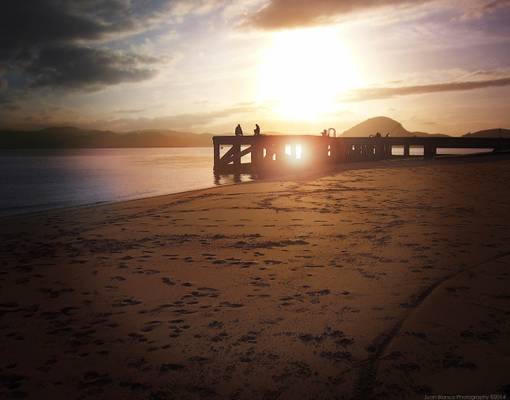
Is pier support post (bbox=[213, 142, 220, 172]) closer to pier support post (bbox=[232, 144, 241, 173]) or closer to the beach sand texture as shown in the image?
pier support post (bbox=[232, 144, 241, 173])

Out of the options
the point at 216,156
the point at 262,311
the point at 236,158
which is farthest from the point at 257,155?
the point at 262,311

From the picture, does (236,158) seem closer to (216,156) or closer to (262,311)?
(216,156)

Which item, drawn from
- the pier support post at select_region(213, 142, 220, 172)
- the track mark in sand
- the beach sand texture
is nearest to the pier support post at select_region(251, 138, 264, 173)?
the pier support post at select_region(213, 142, 220, 172)

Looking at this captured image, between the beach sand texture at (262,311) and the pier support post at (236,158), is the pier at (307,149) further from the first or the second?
the beach sand texture at (262,311)

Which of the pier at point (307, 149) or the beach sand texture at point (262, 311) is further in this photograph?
the pier at point (307, 149)

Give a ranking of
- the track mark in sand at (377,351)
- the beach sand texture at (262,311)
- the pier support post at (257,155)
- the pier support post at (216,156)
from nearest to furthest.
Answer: the track mark in sand at (377,351) < the beach sand texture at (262,311) < the pier support post at (257,155) < the pier support post at (216,156)

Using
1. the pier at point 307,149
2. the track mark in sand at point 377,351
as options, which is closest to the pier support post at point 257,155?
the pier at point 307,149

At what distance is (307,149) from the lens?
129 feet

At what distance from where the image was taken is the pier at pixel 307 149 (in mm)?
32613

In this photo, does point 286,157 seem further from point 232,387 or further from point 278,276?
point 232,387

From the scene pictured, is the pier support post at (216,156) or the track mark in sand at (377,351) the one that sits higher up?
the pier support post at (216,156)

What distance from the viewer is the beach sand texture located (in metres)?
2.62

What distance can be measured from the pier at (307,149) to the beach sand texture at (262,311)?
24.9m

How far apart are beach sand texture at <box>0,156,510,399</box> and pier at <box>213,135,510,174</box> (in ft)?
81.7
